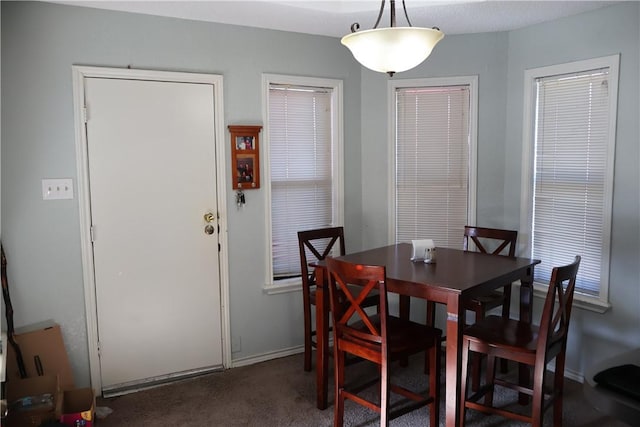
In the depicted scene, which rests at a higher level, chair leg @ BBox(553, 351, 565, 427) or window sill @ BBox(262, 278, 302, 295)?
window sill @ BBox(262, 278, 302, 295)

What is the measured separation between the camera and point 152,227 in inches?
127

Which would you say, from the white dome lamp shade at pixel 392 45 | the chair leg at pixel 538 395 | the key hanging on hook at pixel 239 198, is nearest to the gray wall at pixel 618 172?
the chair leg at pixel 538 395

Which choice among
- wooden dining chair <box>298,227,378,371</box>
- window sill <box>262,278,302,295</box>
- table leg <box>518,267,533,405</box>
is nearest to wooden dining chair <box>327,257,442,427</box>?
table leg <box>518,267,533,405</box>

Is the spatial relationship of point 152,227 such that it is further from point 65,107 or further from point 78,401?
point 78,401

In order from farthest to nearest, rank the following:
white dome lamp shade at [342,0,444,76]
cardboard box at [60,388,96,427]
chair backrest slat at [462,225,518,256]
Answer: chair backrest slat at [462,225,518,256] < cardboard box at [60,388,96,427] < white dome lamp shade at [342,0,444,76]

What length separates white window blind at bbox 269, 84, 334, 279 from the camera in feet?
12.0

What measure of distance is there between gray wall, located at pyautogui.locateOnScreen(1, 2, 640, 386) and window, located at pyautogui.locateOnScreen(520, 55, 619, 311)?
0.08 m

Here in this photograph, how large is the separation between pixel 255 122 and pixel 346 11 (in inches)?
37.0

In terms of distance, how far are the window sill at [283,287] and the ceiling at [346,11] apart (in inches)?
70.8

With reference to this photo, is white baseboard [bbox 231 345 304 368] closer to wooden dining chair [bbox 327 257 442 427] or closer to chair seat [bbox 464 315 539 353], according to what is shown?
wooden dining chair [bbox 327 257 442 427]

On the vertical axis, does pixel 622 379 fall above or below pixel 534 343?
above

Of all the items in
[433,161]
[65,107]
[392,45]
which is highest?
[392,45]

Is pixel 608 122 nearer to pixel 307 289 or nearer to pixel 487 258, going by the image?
pixel 487 258

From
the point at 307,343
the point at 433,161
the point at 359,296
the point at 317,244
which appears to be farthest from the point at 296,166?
the point at 359,296
